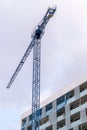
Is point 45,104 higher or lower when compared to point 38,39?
lower

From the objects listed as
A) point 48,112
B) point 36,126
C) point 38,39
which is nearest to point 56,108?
point 48,112

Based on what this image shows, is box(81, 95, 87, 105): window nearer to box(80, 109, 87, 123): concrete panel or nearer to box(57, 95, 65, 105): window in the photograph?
box(80, 109, 87, 123): concrete panel

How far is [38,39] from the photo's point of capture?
102812 mm

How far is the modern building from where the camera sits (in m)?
84.0

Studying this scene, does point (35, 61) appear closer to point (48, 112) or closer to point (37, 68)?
point (37, 68)

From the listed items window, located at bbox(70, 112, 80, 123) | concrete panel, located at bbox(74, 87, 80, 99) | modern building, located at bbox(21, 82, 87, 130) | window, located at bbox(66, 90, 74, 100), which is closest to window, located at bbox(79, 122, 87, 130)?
modern building, located at bbox(21, 82, 87, 130)

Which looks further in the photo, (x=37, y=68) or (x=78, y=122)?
(x=37, y=68)

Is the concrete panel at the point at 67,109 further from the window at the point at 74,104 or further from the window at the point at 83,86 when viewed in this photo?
the window at the point at 83,86

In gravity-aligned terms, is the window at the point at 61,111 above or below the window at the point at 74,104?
below

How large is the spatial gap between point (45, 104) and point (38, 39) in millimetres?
16937

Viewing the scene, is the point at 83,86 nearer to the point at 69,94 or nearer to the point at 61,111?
the point at 69,94

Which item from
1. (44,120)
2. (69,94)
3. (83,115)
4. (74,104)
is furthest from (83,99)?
(44,120)

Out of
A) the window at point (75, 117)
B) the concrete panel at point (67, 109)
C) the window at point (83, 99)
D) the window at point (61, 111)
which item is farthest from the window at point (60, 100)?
the window at point (83, 99)

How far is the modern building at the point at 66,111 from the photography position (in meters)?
84.0
